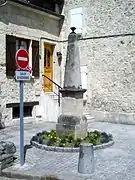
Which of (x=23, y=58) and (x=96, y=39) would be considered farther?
(x=96, y=39)

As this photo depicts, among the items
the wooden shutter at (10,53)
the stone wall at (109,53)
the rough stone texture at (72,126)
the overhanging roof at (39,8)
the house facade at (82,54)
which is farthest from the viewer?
the stone wall at (109,53)

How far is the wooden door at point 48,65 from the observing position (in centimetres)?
1400

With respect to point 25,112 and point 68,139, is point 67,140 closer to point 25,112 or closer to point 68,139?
point 68,139

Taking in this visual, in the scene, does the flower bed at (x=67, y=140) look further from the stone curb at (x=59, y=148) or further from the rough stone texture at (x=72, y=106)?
the rough stone texture at (x=72, y=106)

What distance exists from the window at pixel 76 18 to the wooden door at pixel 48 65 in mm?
1497

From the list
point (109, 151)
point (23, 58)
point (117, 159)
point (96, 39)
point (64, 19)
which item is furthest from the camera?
point (64, 19)

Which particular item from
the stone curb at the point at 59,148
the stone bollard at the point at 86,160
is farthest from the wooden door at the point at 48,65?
the stone bollard at the point at 86,160

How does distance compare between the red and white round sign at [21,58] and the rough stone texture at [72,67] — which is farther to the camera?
the rough stone texture at [72,67]

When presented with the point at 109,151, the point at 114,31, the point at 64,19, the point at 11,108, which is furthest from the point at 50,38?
the point at 109,151

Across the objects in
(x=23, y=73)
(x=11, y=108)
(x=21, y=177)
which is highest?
(x=23, y=73)

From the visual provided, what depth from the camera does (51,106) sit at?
12984 millimetres

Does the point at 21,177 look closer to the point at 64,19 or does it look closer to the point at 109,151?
the point at 109,151

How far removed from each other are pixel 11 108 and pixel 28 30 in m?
3.39

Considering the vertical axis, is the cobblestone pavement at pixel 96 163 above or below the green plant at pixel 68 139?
below
